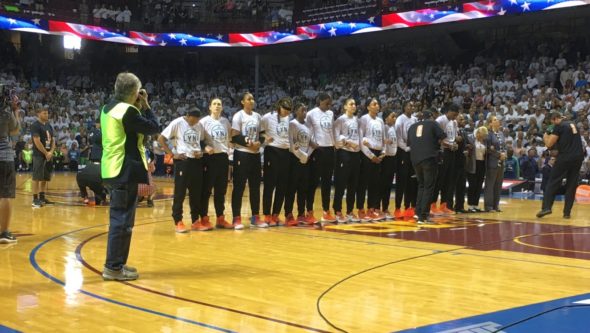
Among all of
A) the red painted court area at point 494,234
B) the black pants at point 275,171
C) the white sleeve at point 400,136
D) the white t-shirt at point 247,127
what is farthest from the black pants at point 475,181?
the white t-shirt at point 247,127

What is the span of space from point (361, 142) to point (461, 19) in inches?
607

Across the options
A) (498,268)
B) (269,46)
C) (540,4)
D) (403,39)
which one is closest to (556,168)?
(498,268)

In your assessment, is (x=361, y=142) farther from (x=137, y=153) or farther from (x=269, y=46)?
(x=269, y=46)

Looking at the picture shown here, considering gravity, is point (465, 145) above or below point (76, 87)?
below

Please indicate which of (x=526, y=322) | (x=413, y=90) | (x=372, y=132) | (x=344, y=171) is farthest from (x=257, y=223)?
(x=413, y=90)

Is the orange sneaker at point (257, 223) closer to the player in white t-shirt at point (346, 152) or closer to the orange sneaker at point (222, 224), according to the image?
the orange sneaker at point (222, 224)

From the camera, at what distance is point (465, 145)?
42.7ft

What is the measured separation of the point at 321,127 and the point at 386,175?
1.62m

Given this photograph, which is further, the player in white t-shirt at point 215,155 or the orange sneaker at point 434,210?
the orange sneaker at point 434,210

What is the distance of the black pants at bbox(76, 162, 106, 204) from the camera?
13.1 metres

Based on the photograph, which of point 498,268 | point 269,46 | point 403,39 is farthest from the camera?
point 269,46

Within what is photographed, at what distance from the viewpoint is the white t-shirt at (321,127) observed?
10.7m

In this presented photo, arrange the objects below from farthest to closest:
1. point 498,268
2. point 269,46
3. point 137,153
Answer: point 269,46
point 498,268
point 137,153

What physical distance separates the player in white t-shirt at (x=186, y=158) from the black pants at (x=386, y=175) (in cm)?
333
